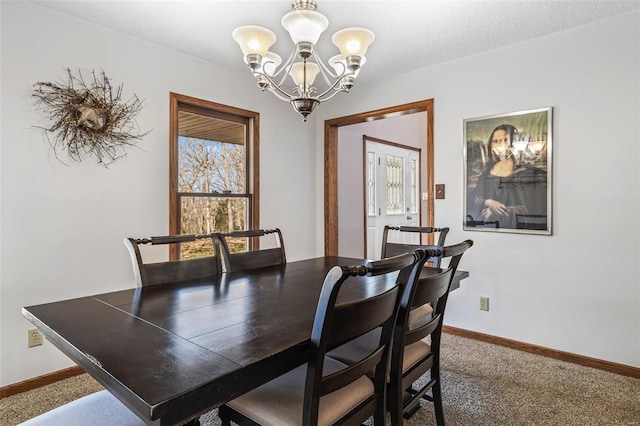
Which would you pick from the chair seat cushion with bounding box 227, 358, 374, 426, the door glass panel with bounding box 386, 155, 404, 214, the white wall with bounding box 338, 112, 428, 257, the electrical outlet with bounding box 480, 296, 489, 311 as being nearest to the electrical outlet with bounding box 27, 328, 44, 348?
the chair seat cushion with bounding box 227, 358, 374, 426

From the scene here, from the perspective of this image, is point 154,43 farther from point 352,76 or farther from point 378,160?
point 378,160

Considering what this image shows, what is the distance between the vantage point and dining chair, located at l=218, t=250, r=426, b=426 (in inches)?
39.8

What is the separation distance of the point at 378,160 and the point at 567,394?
353 centimetres

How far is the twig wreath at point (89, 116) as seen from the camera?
93.6 inches

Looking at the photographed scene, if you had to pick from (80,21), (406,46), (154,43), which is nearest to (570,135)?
(406,46)

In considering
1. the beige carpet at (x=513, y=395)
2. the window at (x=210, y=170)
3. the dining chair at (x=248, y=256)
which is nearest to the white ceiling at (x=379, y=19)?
the window at (x=210, y=170)

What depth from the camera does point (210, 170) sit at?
3.35m

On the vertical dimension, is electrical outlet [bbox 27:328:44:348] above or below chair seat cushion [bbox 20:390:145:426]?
below

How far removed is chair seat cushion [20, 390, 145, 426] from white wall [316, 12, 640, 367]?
2792 mm

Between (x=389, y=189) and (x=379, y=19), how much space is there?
3.10 meters

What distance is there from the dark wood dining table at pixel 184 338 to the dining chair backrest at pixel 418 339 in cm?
27

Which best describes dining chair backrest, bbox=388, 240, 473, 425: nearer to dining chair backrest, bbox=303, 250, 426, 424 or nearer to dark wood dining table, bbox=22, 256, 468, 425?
dining chair backrest, bbox=303, 250, 426, 424

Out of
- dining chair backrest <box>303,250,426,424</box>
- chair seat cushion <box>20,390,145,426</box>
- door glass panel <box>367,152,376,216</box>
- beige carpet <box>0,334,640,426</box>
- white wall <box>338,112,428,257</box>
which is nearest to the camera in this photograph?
dining chair backrest <box>303,250,426,424</box>

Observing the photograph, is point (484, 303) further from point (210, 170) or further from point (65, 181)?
point (65, 181)
